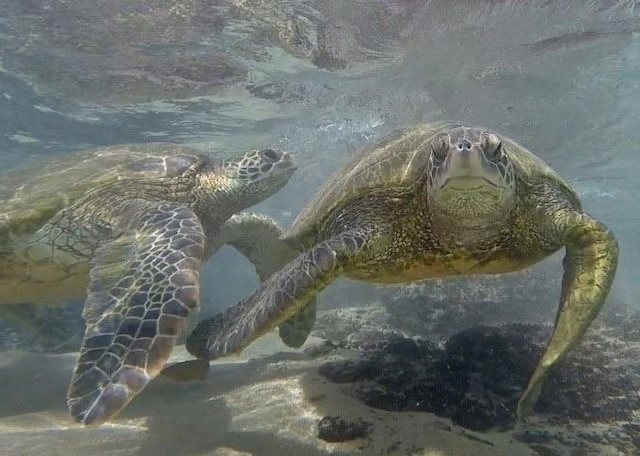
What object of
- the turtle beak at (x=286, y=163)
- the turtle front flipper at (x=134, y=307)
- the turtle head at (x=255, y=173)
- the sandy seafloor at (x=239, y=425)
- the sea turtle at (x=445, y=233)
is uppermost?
the turtle beak at (x=286, y=163)

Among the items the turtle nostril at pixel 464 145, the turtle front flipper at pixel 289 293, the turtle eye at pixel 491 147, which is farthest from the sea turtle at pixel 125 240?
the turtle eye at pixel 491 147

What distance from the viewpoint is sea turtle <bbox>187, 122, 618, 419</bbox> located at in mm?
3127

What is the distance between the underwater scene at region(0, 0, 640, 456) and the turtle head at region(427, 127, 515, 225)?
19 millimetres

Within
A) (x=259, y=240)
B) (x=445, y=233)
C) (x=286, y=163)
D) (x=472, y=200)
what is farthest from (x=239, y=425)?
(x=259, y=240)

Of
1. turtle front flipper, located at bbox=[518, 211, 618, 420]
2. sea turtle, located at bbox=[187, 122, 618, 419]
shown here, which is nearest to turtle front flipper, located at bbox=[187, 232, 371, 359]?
sea turtle, located at bbox=[187, 122, 618, 419]

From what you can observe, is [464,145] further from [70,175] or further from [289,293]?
[70,175]

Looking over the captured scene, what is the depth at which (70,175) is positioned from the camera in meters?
5.25

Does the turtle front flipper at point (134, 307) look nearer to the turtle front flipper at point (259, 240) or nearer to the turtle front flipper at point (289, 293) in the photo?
the turtle front flipper at point (289, 293)

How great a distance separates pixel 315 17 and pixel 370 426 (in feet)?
31.1

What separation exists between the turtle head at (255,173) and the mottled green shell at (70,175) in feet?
1.42

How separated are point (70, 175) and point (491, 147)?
461cm

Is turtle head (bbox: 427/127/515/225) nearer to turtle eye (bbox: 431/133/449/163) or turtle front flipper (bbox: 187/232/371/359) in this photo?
turtle eye (bbox: 431/133/449/163)

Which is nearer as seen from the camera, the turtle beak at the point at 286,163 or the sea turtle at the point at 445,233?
the sea turtle at the point at 445,233

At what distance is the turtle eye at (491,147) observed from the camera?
10.2ft
